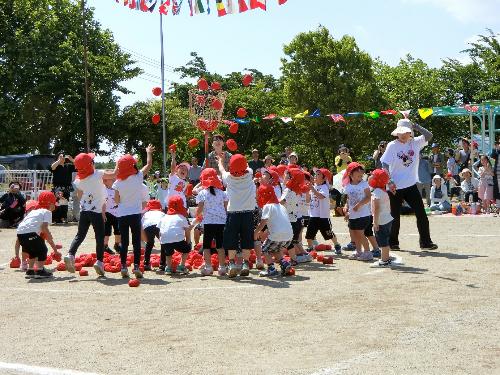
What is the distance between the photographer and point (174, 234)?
10766 millimetres

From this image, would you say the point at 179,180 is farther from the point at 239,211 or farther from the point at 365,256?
the point at 365,256

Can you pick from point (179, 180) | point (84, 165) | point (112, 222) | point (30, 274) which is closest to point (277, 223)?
point (84, 165)

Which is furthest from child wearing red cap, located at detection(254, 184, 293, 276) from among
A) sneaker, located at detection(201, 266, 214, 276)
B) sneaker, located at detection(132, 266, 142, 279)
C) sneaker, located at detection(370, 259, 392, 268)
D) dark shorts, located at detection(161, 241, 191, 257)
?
sneaker, located at detection(132, 266, 142, 279)

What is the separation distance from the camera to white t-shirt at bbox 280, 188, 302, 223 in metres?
11.6

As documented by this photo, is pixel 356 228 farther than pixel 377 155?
No

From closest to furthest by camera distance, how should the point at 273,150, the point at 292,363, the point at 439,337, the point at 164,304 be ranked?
the point at 292,363, the point at 439,337, the point at 164,304, the point at 273,150

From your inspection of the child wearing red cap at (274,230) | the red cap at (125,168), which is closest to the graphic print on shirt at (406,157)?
the child wearing red cap at (274,230)

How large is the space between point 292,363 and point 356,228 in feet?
20.4

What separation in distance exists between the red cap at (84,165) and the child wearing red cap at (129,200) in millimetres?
523

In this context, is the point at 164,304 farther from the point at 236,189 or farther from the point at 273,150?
the point at 273,150

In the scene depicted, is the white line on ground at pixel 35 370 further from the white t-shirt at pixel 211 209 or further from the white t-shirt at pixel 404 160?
the white t-shirt at pixel 404 160

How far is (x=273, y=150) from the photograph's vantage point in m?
53.1

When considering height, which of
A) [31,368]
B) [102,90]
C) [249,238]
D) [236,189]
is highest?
[102,90]

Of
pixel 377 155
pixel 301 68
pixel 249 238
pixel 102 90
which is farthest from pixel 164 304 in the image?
pixel 102 90
